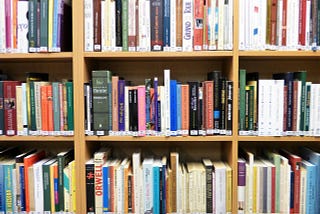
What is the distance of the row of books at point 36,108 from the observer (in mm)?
1448

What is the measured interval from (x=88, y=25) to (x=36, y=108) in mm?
521

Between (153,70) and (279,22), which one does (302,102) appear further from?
(153,70)

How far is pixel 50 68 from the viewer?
175 cm

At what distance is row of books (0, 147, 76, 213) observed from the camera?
1453 millimetres

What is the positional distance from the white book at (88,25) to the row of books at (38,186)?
604mm

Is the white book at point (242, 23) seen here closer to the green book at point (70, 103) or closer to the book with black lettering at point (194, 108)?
the book with black lettering at point (194, 108)

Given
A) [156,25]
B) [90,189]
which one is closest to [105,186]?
[90,189]

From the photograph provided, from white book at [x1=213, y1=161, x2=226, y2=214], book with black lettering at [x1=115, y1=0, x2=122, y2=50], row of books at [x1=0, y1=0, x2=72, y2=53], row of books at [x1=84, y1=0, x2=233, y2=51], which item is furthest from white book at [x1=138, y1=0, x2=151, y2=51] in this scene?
white book at [x1=213, y1=161, x2=226, y2=214]

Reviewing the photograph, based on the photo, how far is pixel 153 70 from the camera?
1.73 metres

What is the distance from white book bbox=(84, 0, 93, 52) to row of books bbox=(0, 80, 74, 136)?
0.73 ft

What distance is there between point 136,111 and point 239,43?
2.09ft

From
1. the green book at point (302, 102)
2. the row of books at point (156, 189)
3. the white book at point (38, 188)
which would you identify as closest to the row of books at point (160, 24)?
the green book at point (302, 102)

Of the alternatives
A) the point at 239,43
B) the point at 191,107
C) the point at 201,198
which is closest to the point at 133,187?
the point at 201,198

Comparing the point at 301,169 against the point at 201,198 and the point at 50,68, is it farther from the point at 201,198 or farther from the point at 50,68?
the point at 50,68
